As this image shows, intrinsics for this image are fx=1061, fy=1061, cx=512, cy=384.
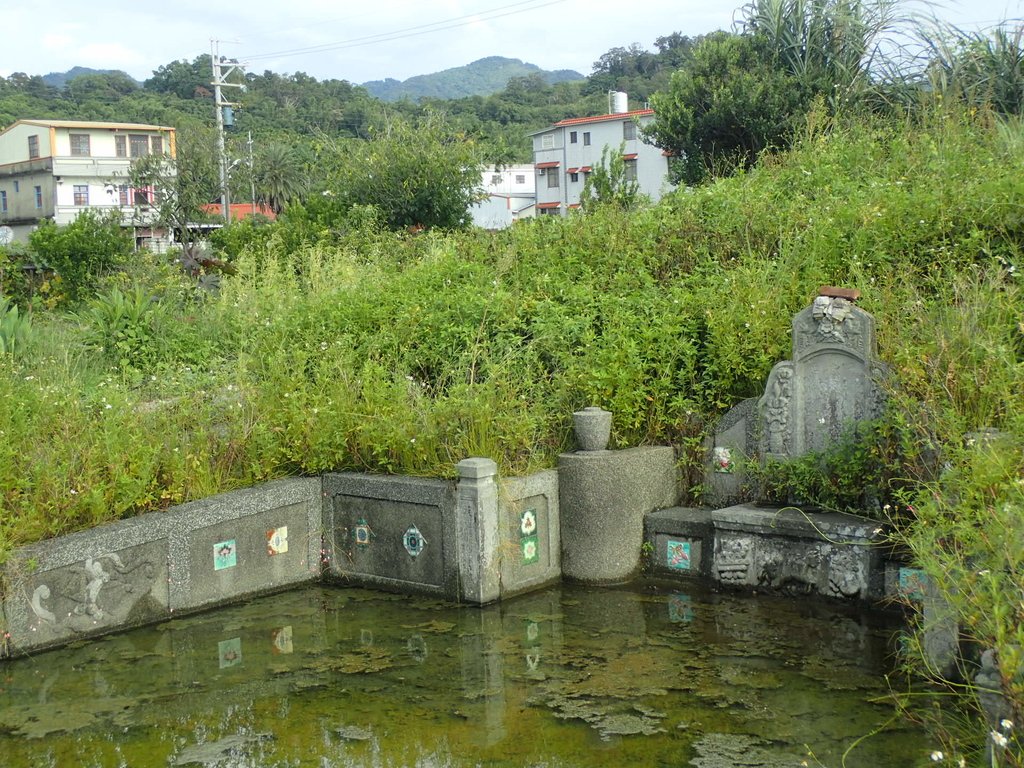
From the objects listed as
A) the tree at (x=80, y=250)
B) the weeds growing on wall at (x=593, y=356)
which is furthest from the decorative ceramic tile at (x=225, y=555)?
the tree at (x=80, y=250)

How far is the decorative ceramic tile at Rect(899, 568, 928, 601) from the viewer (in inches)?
211

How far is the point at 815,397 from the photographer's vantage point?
6.93 m

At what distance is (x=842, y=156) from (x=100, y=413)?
7.63m

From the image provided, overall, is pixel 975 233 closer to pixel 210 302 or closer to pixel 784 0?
pixel 210 302

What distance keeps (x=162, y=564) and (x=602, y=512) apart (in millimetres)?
2832

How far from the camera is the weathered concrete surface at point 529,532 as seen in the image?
271 inches

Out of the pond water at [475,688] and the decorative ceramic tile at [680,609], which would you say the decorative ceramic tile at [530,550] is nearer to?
the pond water at [475,688]

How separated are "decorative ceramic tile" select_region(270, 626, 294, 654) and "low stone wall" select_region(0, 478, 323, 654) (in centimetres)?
63

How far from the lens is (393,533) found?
7094 millimetres

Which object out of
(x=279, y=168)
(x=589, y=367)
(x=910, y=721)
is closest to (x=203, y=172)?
(x=279, y=168)

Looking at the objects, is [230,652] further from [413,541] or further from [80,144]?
[80,144]

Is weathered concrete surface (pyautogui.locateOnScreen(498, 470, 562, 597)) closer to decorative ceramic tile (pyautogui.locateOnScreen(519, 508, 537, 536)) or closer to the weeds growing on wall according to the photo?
decorative ceramic tile (pyautogui.locateOnScreen(519, 508, 537, 536))

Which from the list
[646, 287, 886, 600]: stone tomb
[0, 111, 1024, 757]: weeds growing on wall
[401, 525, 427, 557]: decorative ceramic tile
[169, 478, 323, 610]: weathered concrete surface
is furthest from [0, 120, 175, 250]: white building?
[646, 287, 886, 600]: stone tomb

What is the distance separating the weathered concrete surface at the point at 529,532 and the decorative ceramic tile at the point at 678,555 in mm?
750
